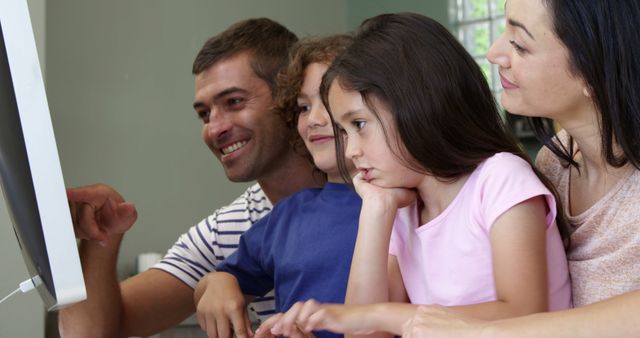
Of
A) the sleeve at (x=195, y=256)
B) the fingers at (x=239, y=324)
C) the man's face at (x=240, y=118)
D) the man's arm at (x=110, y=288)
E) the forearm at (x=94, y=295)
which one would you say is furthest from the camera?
the man's face at (x=240, y=118)

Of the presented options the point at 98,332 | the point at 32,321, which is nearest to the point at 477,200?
the point at 98,332

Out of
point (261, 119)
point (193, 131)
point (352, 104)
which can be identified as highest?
point (352, 104)

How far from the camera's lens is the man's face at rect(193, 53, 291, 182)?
1.95 metres

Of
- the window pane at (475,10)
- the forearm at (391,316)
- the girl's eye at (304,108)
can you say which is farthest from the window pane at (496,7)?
the forearm at (391,316)

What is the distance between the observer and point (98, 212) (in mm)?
1433

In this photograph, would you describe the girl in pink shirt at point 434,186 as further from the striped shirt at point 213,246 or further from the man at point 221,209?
the striped shirt at point 213,246

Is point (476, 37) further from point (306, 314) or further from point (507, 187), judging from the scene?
point (306, 314)

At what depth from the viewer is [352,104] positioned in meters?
1.21

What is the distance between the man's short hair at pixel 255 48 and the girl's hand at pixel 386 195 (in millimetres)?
813

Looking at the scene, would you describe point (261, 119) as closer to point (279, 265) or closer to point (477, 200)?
point (279, 265)

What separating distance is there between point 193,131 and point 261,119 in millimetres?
1877

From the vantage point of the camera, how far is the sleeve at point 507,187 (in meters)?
1.03

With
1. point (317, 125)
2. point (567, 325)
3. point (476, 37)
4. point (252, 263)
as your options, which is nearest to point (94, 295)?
point (252, 263)

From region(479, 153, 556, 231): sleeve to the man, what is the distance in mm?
630
